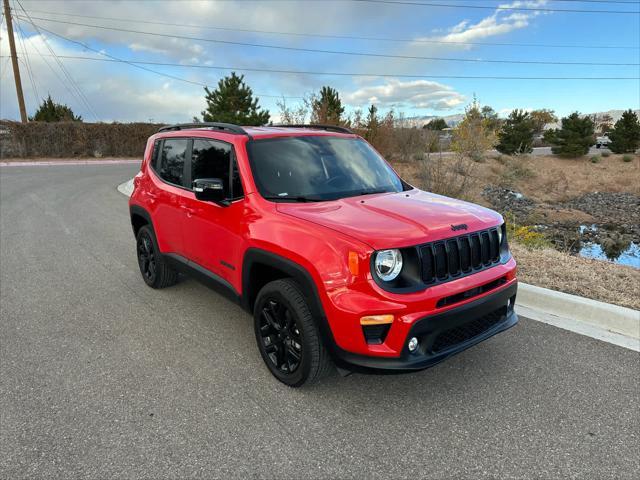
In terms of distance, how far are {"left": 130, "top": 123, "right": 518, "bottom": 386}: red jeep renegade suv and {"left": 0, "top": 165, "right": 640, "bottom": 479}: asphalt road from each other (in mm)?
426

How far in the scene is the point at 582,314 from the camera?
420 centimetres

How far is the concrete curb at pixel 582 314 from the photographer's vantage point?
390 cm

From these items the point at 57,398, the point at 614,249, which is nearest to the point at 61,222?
the point at 57,398

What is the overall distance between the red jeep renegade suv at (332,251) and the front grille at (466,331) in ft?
0.03

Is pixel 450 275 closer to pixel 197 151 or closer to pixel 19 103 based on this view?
pixel 197 151

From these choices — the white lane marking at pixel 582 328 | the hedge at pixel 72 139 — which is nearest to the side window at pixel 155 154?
the white lane marking at pixel 582 328

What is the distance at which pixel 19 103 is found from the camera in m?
30.7

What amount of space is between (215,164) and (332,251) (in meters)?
1.70

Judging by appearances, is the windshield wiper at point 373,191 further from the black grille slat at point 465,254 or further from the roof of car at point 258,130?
the black grille slat at point 465,254

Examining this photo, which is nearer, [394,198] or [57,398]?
[57,398]

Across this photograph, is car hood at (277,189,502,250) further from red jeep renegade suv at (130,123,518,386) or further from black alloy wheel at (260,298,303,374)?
black alloy wheel at (260,298,303,374)

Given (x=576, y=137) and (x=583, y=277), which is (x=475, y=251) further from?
(x=576, y=137)

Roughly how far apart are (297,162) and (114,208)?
819 centimetres

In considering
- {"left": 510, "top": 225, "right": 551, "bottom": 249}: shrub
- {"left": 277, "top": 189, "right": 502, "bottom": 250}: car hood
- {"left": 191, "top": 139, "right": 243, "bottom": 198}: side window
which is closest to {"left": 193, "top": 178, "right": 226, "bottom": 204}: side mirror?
{"left": 191, "top": 139, "right": 243, "bottom": 198}: side window
